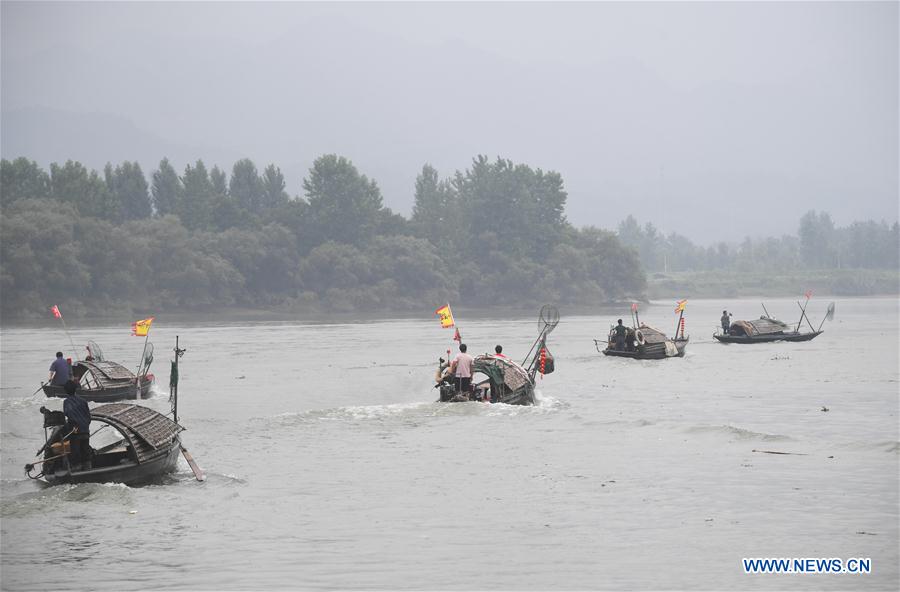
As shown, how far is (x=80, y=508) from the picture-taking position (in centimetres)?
1850

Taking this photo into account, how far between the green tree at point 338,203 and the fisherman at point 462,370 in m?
101

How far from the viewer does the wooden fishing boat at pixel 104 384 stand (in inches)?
1304

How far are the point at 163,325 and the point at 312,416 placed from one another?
6473 cm

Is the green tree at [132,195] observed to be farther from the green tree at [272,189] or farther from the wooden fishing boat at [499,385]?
the wooden fishing boat at [499,385]

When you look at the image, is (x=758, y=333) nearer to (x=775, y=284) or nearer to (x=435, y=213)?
(x=435, y=213)

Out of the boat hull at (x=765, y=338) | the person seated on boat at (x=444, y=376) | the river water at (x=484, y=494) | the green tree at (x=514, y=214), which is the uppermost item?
the green tree at (x=514, y=214)

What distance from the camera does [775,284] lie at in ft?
577

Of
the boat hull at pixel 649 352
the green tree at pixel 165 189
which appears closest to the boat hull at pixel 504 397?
the boat hull at pixel 649 352

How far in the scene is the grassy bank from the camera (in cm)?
17325

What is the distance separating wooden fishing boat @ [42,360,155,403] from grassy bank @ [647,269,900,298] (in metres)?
142

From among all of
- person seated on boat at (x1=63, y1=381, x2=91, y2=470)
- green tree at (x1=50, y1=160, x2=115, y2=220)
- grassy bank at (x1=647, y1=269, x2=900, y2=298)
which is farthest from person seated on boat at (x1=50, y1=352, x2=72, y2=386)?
grassy bank at (x1=647, y1=269, x2=900, y2=298)

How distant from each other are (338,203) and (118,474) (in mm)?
112275

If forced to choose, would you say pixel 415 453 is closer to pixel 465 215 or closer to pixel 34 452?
pixel 34 452

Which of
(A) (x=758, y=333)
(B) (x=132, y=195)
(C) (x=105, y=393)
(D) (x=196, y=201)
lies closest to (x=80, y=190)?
(D) (x=196, y=201)
